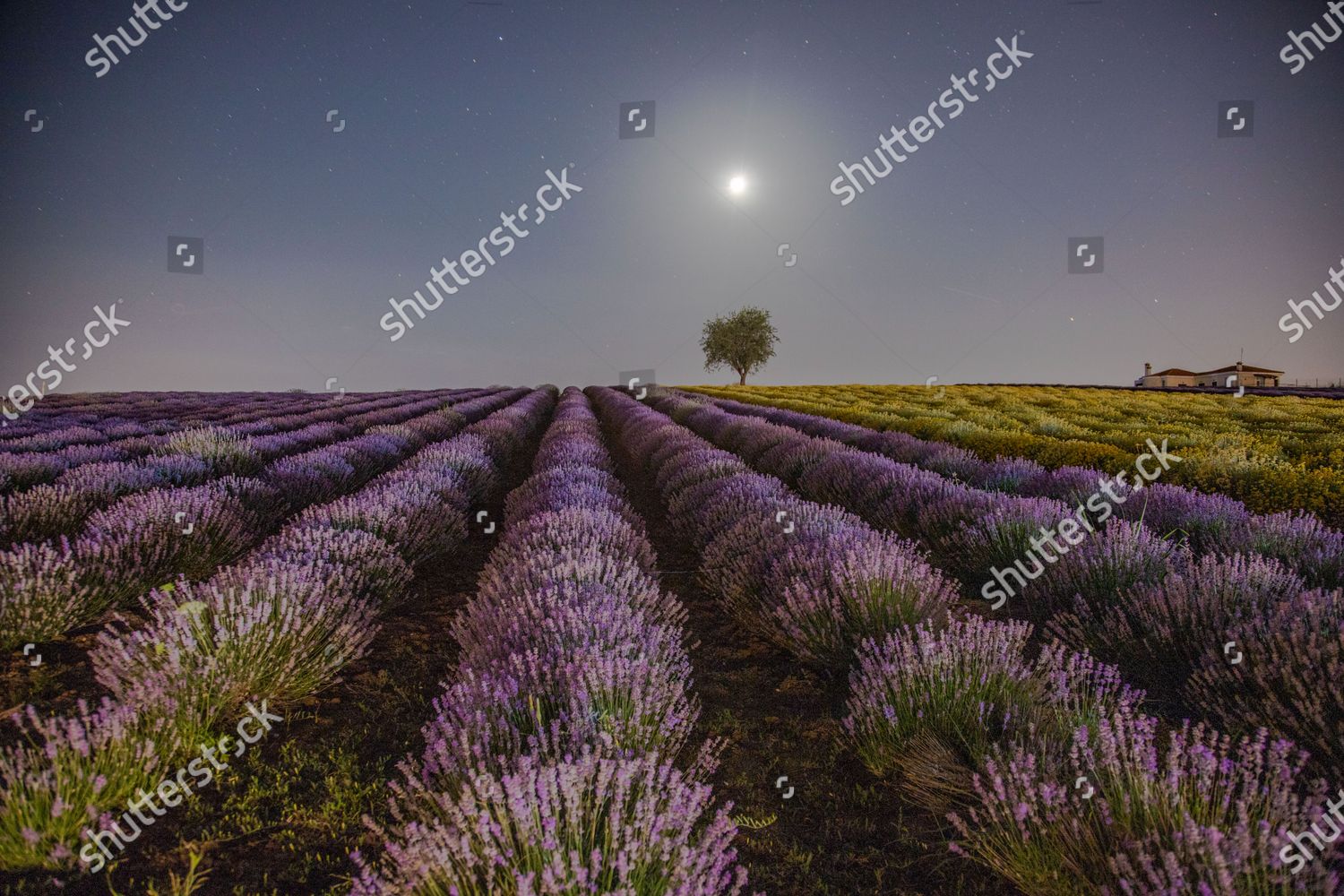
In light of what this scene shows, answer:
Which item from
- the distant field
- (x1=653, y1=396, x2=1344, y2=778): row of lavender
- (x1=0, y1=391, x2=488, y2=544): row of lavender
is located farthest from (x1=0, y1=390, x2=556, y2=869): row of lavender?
the distant field

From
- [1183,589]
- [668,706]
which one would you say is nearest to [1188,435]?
[1183,589]

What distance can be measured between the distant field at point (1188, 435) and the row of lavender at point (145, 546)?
9399 mm

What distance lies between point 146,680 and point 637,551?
2447 mm

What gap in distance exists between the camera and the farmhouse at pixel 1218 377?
4531cm

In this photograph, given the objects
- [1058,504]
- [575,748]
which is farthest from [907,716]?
[1058,504]

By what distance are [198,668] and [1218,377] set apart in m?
77.2

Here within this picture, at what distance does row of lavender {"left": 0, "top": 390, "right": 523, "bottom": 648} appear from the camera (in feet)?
9.87

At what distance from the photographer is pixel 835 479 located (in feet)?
21.5

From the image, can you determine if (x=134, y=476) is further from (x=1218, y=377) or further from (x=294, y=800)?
(x=1218, y=377)

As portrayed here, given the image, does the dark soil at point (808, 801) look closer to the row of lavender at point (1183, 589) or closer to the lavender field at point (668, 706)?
the lavender field at point (668, 706)

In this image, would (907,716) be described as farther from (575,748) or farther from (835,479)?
(835,479)

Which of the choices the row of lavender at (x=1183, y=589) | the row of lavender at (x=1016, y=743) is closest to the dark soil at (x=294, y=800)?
the row of lavender at (x=1016, y=743)

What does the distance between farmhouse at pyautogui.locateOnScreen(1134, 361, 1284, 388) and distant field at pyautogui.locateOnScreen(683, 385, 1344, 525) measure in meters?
30.8

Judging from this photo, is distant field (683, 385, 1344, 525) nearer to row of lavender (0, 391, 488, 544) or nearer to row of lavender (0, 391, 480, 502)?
row of lavender (0, 391, 488, 544)
